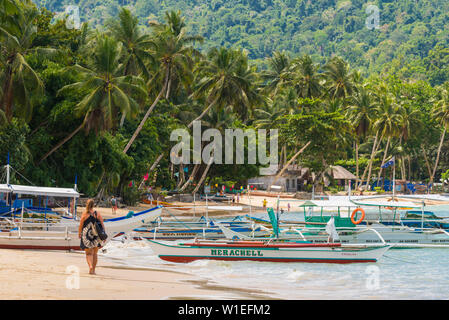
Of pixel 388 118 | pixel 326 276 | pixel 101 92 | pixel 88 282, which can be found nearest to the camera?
pixel 88 282

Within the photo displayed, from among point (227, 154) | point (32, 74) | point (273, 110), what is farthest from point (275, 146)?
point (32, 74)

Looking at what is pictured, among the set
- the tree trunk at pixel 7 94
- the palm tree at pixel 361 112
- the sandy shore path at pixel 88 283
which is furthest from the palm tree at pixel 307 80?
the sandy shore path at pixel 88 283

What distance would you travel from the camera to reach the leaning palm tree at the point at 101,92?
34.6 meters

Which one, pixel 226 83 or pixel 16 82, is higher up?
pixel 226 83

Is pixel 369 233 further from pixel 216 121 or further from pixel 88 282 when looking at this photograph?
pixel 216 121

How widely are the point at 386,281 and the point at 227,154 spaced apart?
42.6 m

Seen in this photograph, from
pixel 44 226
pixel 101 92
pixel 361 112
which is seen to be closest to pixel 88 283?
pixel 44 226

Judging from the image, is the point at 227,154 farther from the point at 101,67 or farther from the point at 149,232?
the point at 149,232

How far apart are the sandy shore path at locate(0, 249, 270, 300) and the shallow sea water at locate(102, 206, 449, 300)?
1.35 m

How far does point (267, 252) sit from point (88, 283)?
8.64 meters

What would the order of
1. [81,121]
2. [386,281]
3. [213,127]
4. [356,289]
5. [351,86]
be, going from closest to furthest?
[356,289]
[386,281]
[81,121]
[213,127]
[351,86]

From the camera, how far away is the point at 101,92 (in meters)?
35.5
